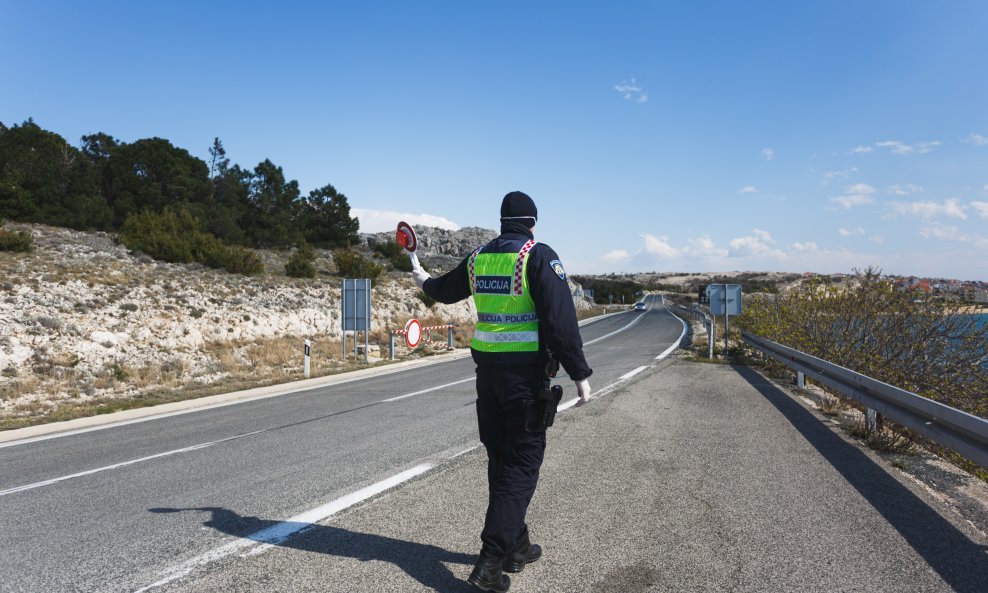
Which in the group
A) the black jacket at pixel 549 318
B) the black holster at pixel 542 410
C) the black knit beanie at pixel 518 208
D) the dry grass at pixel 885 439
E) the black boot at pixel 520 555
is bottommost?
the dry grass at pixel 885 439

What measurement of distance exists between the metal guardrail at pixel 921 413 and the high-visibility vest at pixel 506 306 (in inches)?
132

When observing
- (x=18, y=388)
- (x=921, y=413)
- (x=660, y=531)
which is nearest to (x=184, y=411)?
(x=18, y=388)

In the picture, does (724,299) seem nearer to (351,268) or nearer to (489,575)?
(489,575)

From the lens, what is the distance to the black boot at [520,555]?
337 cm

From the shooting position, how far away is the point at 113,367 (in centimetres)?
1548

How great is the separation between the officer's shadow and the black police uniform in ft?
1.21

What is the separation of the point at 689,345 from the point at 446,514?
19.3m

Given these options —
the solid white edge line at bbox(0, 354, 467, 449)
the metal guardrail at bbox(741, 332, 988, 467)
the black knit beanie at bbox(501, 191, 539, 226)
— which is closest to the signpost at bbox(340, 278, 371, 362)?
the solid white edge line at bbox(0, 354, 467, 449)

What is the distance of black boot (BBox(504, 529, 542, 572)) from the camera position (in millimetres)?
3365

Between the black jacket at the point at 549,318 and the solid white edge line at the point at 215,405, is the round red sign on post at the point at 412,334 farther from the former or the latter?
the black jacket at the point at 549,318

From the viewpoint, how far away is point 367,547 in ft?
12.1

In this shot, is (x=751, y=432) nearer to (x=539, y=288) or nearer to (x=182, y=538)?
(x=539, y=288)

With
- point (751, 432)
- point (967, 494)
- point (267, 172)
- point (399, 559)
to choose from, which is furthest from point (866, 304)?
point (267, 172)

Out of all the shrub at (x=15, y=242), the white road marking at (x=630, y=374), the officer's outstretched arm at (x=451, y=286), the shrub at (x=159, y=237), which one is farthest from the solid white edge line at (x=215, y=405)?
the shrub at (x=159, y=237)
